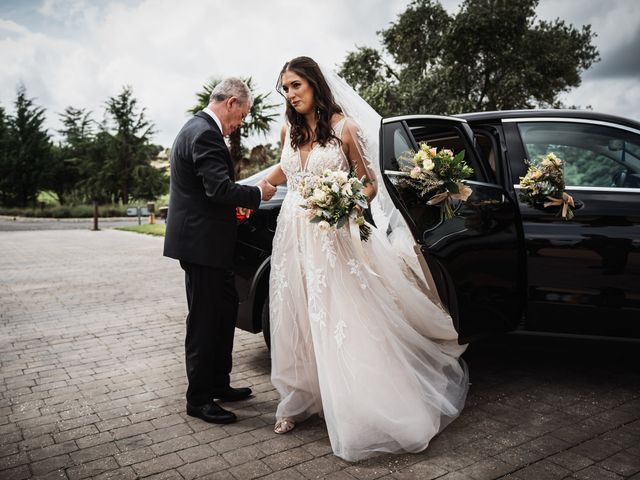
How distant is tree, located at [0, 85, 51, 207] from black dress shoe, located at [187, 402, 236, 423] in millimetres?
49576

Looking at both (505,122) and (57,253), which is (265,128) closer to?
(57,253)

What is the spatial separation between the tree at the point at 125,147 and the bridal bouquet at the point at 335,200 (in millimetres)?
46171

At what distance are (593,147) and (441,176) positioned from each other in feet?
4.73

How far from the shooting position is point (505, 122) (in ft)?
12.5

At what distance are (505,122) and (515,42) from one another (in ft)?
68.5

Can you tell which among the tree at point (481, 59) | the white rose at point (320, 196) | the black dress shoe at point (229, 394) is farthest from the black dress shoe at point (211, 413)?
the tree at point (481, 59)

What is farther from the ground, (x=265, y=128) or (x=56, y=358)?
(x=265, y=128)

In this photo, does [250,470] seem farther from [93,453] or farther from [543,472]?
[543,472]

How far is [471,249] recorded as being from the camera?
3.31m

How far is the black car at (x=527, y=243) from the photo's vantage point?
3.33 m

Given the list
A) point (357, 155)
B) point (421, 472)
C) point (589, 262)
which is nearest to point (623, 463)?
point (421, 472)

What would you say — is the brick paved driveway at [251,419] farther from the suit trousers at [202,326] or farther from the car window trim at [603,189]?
the car window trim at [603,189]

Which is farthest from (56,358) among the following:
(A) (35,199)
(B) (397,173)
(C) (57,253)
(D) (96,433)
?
(A) (35,199)

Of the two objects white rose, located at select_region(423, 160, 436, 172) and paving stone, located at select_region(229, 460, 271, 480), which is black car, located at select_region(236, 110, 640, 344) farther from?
paving stone, located at select_region(229, 460, 271, 480)
